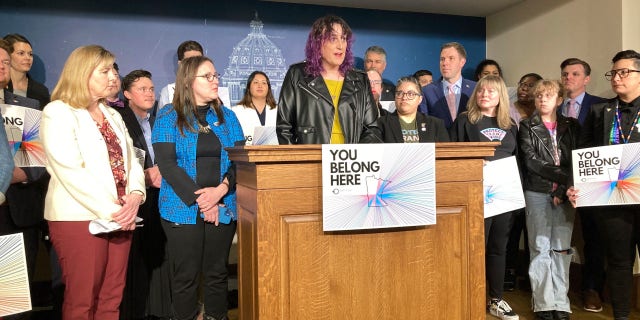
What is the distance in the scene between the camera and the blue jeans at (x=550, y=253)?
2887 millimetres

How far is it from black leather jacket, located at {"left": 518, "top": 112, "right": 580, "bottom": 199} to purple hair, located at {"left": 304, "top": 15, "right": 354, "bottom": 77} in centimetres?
127

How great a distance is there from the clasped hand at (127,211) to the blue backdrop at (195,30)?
3.08 meters

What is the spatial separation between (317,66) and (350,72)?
6.5 inches

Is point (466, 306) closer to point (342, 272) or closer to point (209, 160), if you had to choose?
point (342, 272)

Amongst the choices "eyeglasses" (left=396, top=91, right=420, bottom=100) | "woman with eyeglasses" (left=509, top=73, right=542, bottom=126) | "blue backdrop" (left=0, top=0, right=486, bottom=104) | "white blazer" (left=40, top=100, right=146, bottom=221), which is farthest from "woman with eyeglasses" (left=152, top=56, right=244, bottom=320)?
"blue backdrop" (left=0, top=0, right=486, bottom=104)

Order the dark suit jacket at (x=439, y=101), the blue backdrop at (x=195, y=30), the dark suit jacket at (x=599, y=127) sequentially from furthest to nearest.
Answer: the blue backdrop at (x=195, y=30) < the dark suit jacket at (x=439, y=101) < the dark suit jacket at (x=599, y=127)

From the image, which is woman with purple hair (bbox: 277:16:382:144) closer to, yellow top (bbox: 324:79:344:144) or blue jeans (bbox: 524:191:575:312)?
yellow top (bbox: 324:79:344:144)

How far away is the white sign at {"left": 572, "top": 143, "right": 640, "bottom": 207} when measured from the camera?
7.95 ft

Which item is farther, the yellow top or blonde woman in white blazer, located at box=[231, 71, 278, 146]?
blonde woman in white blazer, located at box=[231, 71, 278, 146]

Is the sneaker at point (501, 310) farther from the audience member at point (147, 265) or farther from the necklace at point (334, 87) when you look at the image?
the audience member at point (147, 265)

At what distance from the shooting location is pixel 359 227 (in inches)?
62.6

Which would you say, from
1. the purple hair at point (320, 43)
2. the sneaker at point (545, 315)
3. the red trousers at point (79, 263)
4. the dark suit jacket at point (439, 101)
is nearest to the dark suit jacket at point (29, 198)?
the red trousers at point (79, 263)

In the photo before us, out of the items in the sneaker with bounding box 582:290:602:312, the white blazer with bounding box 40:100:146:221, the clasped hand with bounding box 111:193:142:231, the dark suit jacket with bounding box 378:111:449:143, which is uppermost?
the dark suit jacket with bounding box 378:111:449:143

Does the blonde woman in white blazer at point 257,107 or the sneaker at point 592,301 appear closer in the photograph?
the sneaker at point 592,301
